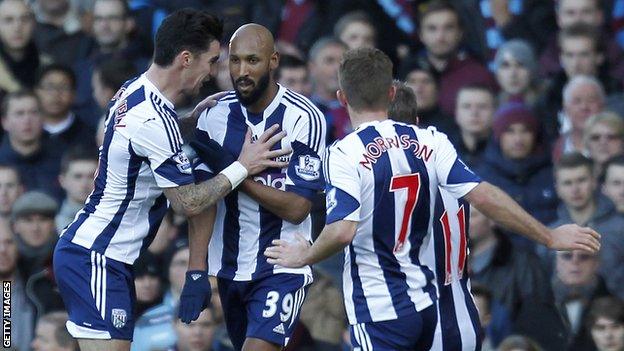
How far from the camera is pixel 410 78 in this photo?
10.8 meters

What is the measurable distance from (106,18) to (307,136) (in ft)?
13.5

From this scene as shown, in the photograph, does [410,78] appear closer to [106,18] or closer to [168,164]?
[106,18]

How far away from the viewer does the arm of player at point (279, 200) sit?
298 inches

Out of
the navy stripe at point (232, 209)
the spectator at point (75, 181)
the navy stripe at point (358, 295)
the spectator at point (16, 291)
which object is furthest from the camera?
the spectator at point (75, 181)

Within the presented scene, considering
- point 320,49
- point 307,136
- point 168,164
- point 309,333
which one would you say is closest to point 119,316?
point 168,164

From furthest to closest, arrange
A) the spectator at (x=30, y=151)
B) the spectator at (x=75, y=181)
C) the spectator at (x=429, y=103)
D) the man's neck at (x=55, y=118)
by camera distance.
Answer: the man's neck at (x=55, y=118) → the spectator at (x=30, y=151) → the spectator at (x=75, y=181) → the spectator at (x=429, y=103)

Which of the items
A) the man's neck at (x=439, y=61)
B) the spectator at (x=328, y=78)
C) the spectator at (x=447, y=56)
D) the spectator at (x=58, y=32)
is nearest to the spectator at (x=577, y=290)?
the spectator at (x=447, y=56)

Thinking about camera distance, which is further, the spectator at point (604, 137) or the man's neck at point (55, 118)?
the man's neck at point (55, 118)

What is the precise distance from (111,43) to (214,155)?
3915mm

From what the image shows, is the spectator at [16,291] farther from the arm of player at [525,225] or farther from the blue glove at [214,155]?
the arm of player at [525,225]

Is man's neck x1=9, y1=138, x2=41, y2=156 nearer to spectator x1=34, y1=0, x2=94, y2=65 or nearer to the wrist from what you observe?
spectator x1=34, y1=0, x2=94, y2=65

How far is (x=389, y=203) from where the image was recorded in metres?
6.93

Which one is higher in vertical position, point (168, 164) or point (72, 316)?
point (168, 164)

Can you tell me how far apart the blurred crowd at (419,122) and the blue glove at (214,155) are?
2.55 meters
